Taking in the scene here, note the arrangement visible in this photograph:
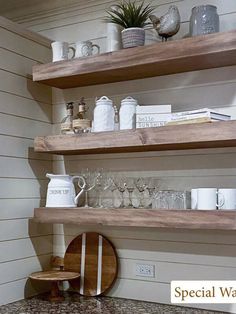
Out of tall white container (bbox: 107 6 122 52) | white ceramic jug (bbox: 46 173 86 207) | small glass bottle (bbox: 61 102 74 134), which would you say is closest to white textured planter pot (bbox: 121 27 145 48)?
tall white container (bbox: 107 6 122 52)

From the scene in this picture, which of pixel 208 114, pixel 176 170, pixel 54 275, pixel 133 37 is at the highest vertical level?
Result: pixel 133 37

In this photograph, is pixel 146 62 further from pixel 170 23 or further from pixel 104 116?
pixel 104 116

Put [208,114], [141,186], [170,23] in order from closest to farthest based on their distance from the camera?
[208,114], [170,23], [141,186]

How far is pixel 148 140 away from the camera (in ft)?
7.16

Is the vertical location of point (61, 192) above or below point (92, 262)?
above

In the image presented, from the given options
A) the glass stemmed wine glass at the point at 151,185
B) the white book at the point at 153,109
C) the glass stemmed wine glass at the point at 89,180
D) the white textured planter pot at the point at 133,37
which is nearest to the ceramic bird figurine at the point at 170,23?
the white textured planter pot at the point at 133,37

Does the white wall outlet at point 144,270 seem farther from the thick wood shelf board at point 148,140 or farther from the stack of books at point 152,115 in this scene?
the stack of books at point 152,115

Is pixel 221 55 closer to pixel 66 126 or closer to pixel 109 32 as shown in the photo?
pixel 109 32

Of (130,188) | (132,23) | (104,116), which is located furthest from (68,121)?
(132,23)

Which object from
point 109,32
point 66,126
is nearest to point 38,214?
point 66,126

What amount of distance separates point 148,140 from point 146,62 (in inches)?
15.6

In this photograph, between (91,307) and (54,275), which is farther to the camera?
(54,275)

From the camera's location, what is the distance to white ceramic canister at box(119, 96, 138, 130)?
233 centimetres

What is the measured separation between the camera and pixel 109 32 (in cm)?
246
